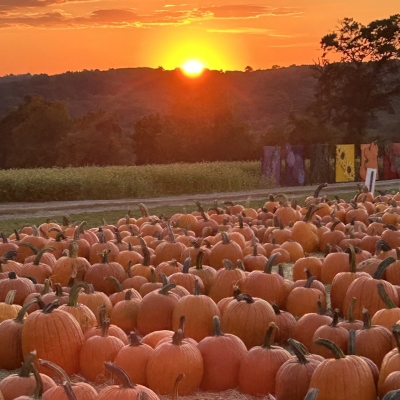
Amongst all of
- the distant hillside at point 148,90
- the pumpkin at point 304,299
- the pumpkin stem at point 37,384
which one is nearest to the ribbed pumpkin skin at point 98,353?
the pumpkin stem at point 37,384

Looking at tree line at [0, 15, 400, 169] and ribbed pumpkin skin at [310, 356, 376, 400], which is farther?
tree line at [0, 15, 400, 169]

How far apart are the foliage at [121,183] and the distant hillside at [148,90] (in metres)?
52.1

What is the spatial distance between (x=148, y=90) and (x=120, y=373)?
94392 mm

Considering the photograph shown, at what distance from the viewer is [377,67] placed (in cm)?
5791

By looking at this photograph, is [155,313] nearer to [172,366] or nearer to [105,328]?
[105,328]

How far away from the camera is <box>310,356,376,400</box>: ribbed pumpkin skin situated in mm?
4316

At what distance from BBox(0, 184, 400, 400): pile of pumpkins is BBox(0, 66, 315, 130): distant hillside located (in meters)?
72.4

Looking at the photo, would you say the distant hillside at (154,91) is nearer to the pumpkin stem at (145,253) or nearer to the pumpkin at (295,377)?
the pumpkin stem at (145,253)

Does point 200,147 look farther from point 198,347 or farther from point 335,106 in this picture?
point 198,347

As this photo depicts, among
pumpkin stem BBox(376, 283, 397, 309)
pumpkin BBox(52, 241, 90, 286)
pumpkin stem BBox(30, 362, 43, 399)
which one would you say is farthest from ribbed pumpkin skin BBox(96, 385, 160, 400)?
pumpkin BBox(52, 241, 90, 286)

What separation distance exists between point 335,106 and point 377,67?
4.30 meters

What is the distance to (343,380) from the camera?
4316 millimetres

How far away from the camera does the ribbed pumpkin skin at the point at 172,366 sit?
4.79 meters

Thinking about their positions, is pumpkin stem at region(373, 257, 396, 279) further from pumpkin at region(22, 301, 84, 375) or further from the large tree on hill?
the large tree on hill
